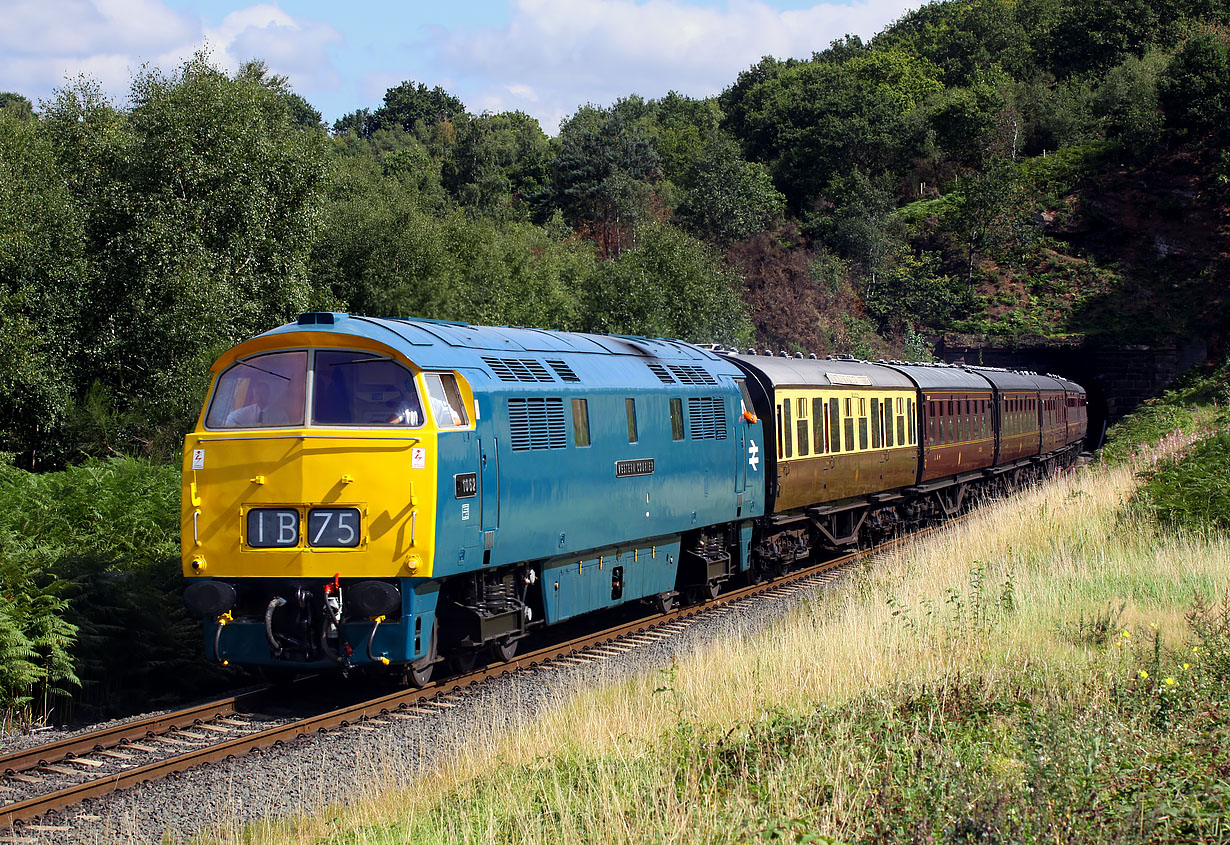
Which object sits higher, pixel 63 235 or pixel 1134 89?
pixel 1134 89

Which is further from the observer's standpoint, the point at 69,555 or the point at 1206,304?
the point at 1206,304

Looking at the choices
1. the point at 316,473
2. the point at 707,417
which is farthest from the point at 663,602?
the point at 316,473

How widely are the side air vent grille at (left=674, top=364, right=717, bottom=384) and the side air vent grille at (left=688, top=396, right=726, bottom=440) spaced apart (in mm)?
258

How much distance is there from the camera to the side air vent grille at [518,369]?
35.9 feet

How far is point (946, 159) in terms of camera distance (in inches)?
2766

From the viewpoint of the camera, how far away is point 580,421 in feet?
39.0

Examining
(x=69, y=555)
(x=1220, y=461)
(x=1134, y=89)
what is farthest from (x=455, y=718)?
(x=1134, y=89)

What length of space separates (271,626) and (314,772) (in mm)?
1941

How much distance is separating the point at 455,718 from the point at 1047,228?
190 ft

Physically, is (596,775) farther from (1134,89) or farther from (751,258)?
(1134,89)

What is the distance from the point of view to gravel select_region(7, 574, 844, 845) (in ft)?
23.0

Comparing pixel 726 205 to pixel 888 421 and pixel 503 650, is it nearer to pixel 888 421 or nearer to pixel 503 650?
pixel 888 421

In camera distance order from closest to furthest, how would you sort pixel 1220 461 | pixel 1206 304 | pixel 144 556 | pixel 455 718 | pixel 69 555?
pixel 455 718 → pixel 69 555 → pixel 144 556 → pixel 1220 461 → pixel 1206 304

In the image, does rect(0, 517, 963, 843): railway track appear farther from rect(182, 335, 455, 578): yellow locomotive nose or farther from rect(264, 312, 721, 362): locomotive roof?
rect(264, 312, 721, 362): locomotive roof
